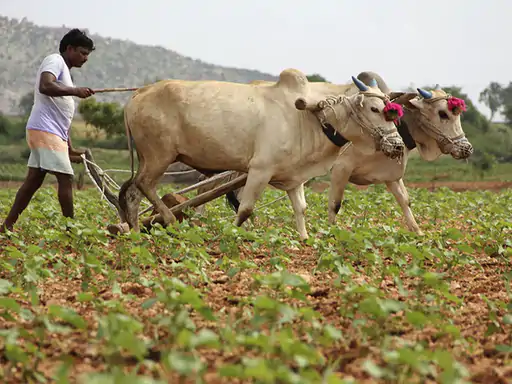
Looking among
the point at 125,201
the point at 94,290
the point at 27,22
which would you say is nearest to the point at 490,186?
the point at 125,201

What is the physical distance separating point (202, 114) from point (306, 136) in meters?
0.87

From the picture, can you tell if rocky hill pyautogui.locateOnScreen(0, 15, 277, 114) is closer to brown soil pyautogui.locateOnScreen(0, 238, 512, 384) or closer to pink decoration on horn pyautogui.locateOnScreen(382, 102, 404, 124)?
pink decoration on horn pyautogui.locateOnScreen(382, 102, 404, 124)

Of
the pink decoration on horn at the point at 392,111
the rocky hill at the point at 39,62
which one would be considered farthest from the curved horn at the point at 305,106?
the rocky hill at the point at 39,62

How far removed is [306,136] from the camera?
610cm

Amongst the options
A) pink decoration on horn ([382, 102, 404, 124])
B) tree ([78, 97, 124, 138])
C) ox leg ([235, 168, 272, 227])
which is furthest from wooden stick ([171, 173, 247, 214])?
tree ([78, 97, 124, 138])

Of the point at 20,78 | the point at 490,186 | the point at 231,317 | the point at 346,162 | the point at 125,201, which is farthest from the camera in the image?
the point at 20,78

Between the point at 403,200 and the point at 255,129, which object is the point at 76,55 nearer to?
the point at 255,129

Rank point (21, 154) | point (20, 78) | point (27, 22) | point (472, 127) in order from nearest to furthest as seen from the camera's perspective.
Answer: point (21, 154), point (472, 127), point (20, 78), point (27, 22)

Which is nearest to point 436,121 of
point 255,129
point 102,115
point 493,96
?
point 255,129

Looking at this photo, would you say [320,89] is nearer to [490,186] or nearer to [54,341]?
[54,341]

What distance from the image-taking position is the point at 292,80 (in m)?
6.20

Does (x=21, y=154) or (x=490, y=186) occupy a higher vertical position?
(x=490, y=186)

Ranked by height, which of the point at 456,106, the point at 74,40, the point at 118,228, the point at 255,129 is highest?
the point at 74,40

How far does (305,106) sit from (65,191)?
2.05m
